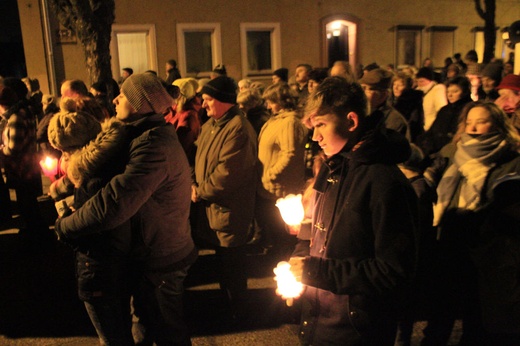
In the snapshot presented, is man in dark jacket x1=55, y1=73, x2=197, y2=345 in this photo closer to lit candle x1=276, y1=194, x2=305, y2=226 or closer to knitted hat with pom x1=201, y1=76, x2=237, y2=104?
lit candle x1=276, y1=194, x2=305, y2=226

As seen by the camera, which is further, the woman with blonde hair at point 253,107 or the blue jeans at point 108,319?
the woman with blonde hair at point 253,107

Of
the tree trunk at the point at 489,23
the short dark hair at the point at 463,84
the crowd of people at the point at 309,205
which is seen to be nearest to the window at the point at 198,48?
the tree trunk at the point at 489,23

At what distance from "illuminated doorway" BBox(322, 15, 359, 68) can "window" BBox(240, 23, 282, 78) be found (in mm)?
1871

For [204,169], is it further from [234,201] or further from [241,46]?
[241,46]

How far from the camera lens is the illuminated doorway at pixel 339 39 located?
17192 millimetres

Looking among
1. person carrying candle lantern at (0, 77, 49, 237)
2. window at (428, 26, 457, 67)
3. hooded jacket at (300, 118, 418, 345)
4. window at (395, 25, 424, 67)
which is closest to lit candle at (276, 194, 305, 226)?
hooded jacket at (300, 118, 418, 345)

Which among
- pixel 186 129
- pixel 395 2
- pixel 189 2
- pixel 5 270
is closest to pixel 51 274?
pixel 5 270

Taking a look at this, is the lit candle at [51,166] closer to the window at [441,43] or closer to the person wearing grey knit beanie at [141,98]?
the person wearing grey knit beanie at [141,98]

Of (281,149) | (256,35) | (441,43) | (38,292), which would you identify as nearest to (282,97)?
(281,149)

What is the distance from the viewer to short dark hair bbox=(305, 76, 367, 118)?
1.88 metres

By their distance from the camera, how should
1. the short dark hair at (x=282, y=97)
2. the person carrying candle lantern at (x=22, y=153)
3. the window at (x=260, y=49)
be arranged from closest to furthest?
the short dark hair at (x=282, y=97) → the person carrying candle lantern at (x=22, y=153) → the window at (x=260, y=49)

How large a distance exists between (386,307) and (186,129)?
3.37 m

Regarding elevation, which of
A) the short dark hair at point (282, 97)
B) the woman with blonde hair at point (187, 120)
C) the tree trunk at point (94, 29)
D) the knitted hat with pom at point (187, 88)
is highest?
the tree trunk at point (94, 29)

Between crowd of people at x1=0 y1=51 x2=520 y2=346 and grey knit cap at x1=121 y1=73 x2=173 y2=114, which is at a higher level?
grey knit cap at x1=121 y1=73 x2=173 y2=114
